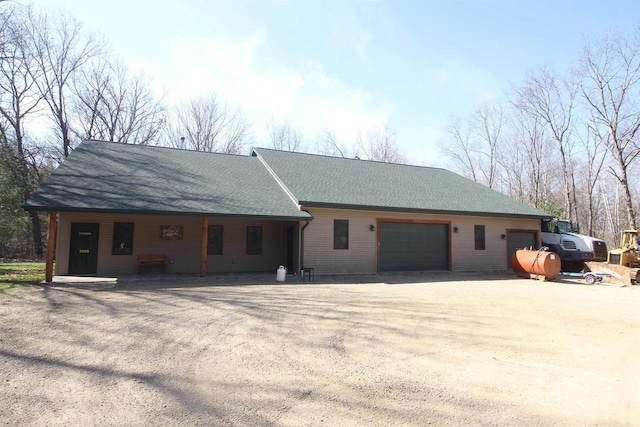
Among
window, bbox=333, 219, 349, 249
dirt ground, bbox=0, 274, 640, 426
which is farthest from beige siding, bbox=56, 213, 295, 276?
dirt ground, bbox=0, 274, 640, 426

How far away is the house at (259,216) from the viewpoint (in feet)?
39.6

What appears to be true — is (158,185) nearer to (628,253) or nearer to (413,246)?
(413,246)

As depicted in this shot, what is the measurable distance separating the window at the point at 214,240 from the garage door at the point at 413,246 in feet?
20.5

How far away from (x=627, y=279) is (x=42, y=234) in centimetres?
3020

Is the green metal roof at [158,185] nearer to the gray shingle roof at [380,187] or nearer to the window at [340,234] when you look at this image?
the gray shingle roof at [380,187]

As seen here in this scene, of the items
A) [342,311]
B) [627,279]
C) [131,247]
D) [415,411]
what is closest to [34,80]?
[131,247]

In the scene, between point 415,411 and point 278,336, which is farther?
point 278,336

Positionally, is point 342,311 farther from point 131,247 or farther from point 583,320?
point 131,247

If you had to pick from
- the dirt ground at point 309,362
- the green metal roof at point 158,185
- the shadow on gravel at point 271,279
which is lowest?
the dirt ground at point 309,362

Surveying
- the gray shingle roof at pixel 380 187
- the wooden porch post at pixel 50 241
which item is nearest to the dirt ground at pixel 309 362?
the wooden porch post at pixel 50 241

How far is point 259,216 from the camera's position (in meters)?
12.1

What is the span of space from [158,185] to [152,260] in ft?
Result: 8.55

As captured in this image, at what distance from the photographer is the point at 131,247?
13.3 m

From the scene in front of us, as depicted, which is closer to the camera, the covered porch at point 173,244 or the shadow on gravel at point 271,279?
the shadow on gravel at point 271,279
